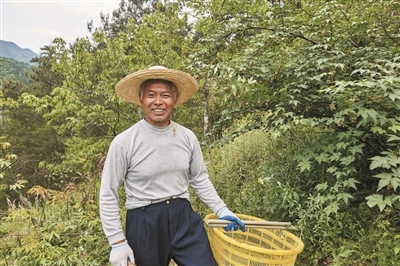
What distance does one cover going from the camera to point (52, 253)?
273 cm

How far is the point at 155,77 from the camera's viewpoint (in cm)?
169

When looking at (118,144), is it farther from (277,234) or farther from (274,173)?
(274,173)

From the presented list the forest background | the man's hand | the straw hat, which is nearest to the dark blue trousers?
the man's hand

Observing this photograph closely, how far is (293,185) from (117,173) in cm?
181

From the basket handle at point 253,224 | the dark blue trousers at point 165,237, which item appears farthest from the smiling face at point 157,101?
the basket handle at point 253,224

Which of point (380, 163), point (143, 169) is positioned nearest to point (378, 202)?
point (380, 163)

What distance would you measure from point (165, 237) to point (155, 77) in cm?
88

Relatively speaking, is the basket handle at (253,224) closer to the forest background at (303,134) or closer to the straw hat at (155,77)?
the forest background at (303,134)

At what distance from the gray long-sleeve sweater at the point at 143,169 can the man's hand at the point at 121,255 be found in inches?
1.6

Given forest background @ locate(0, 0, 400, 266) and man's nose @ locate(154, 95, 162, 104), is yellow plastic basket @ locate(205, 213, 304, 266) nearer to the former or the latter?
forest background @ locate(0, 0, 400, 266)

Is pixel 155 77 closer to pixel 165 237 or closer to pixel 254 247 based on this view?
pixel 165 237

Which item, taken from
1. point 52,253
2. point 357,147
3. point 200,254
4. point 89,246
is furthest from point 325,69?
point 52,253

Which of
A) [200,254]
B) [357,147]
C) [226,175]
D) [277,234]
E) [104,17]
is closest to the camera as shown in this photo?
[200,254]

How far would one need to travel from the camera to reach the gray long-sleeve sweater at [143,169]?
1.59m
